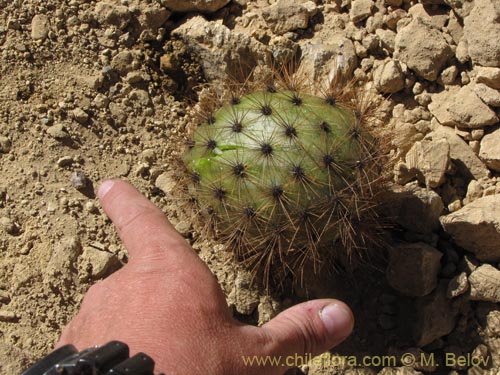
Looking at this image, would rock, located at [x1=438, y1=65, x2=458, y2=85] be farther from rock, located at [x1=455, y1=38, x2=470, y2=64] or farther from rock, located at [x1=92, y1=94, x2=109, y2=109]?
rock, located at [x1=92, y1=94, x2=109, y2=109]

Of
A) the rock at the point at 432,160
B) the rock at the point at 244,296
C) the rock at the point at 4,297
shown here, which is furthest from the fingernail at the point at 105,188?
the rock at the point at 432,160

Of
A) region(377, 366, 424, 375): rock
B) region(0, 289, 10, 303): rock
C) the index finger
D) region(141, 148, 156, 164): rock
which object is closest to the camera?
the index finger

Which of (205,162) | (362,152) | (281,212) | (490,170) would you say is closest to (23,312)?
(205,162)

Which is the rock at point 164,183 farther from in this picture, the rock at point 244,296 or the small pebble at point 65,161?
the rock at point 244,296

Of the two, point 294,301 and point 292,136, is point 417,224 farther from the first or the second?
point 292,136

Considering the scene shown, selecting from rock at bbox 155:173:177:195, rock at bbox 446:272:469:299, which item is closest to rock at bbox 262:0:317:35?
rock at bbox 155:173:177:195

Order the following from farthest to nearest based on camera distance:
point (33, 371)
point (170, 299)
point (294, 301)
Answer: point (294, 301), point (170, 299), point (33, 371)

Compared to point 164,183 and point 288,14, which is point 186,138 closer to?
point 164,183
